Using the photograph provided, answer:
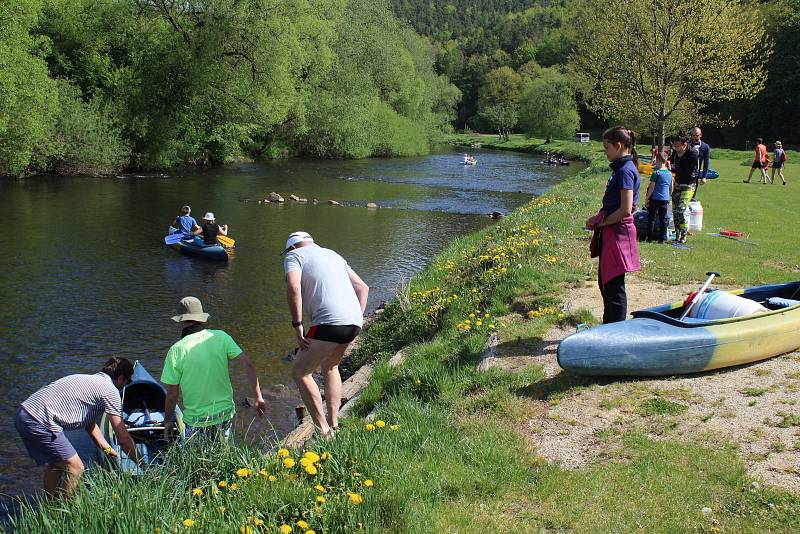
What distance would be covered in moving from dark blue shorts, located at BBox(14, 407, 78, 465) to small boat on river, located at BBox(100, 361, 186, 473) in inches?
19.8

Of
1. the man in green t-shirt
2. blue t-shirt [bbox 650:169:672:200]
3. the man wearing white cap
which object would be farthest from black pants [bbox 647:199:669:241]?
the man in green t-shirt

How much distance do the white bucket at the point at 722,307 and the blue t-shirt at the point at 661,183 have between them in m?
5.87

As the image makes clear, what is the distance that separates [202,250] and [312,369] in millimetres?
12689

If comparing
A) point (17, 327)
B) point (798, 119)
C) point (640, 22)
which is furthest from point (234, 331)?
point (798, 119)

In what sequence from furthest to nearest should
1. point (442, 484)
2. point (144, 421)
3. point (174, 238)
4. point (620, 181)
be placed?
1. point (174, 238)
2. point (144, 421)
3. point (620, 181)
4. point (442, 484)

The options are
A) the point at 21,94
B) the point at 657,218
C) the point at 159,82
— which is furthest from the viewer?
the point at 159,82

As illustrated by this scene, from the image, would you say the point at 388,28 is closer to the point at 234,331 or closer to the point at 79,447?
the point at 234,331

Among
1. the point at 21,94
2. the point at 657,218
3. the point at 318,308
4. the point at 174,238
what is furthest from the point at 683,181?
the point at 21,94

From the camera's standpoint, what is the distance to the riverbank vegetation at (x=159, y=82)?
95.7 feet

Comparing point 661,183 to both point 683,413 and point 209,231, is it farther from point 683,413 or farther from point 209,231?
point 209,231

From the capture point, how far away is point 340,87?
48969 mm

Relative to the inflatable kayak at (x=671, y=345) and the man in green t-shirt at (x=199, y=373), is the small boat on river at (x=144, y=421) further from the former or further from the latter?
the inflatable kayak at (x=671, y=345)

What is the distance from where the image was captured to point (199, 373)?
19.6ft

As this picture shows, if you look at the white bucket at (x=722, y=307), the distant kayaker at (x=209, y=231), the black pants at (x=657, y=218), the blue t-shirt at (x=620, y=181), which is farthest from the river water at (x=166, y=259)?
the black pants at (x=657, y=218)
